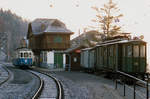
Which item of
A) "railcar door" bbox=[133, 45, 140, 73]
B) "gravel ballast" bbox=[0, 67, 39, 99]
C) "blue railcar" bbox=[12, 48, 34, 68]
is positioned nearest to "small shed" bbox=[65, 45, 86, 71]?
"blue railcar" bbox=[12, 48, 34, 68]

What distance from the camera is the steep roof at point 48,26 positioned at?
45606mm

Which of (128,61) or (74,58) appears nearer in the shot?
(128,61)

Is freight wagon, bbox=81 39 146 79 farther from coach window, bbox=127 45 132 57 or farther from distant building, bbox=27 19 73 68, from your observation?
distant building, bbox=27 19 73 68

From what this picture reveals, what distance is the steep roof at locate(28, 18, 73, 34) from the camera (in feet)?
150

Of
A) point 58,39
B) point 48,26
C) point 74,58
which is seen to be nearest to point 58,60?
point 58,39

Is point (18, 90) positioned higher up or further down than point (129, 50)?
further down

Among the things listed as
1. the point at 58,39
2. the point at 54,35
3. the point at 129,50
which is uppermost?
the point at 54,35

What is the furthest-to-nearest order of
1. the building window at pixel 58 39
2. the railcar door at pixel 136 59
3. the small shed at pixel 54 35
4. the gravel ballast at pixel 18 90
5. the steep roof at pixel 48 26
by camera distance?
the steep roof at pixel 48 26, the building window at pixel 58 39, the small shed at pixel 54 35, the railcar door at pixel 136 59, the gravel ballast at pixel 18 90

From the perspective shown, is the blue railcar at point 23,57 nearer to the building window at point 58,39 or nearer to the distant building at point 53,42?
the distant building at point 53,42

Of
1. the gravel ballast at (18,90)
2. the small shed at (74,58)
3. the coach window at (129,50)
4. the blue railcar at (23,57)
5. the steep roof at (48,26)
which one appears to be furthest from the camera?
the steep roof at (48,26)

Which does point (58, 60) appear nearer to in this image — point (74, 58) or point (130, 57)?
point (74, 58)

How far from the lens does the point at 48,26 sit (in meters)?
46.8

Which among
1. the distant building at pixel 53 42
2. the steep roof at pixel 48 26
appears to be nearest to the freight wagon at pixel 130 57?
the distant building at pixel 53 42

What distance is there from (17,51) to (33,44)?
1198cm
